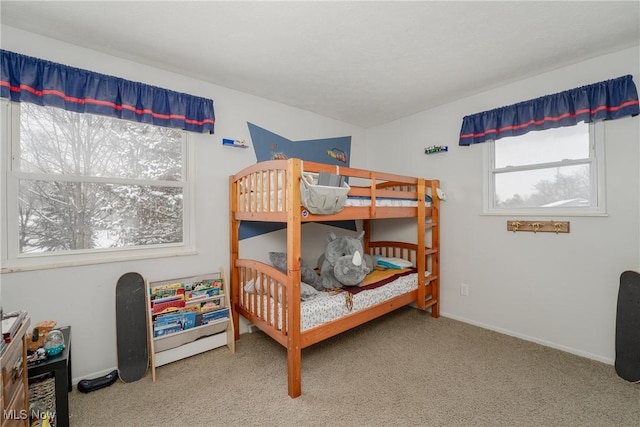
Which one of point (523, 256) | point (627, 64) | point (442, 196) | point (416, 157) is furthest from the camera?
point (416, 157)

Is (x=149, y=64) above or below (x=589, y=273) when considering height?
above

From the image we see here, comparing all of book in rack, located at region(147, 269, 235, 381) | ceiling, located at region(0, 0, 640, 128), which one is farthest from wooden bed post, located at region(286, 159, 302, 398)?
ceiling, located at region(0, 0, 640, 128)

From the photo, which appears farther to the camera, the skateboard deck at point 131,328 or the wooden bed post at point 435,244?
the wooden bed post at point 435,244

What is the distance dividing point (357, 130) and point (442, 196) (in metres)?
1.64

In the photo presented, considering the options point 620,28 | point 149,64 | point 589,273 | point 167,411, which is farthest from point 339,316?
point 620,28

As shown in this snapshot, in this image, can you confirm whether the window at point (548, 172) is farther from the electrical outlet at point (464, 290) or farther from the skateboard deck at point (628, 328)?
the electrical outlet at point (464, 290)

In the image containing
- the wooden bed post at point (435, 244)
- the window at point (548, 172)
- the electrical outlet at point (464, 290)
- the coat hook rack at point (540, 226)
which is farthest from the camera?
the wooden bed post at point (435, 244)

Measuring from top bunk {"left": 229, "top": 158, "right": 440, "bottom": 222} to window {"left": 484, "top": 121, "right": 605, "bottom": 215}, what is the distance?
0.73 metres

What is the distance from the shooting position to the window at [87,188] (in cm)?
189

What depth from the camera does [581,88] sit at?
226 cm

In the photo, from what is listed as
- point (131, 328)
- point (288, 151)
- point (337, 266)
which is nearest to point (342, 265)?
point (337, 266)

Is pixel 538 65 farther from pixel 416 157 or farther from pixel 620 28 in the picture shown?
Result: pixel 416 157

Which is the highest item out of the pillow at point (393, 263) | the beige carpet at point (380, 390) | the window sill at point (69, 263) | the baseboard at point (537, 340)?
the window sill at point (69, 263)

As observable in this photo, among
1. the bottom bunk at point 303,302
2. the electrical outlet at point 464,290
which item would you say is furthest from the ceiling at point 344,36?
the electrical outlet at point 464,290
